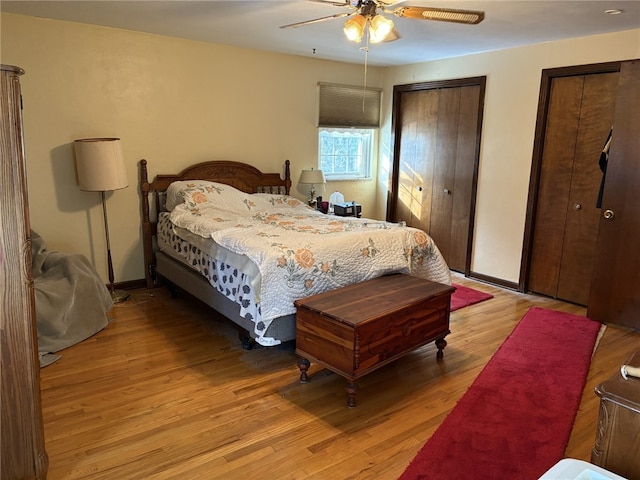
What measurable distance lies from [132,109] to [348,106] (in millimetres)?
2497

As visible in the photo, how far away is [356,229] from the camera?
11.7ft

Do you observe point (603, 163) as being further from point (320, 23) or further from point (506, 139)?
point (320, 23)

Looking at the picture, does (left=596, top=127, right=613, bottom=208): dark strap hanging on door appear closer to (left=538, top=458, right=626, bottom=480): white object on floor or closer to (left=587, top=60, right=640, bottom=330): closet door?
(left=587, top=60, right=640, bottom=330): closet door

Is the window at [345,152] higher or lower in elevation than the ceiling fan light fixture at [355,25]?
lower

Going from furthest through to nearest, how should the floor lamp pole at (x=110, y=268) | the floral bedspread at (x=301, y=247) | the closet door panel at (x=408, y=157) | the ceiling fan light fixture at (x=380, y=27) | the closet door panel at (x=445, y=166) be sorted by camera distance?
1. the closet door panel at (x=408, y=157)
2. the closet door panel at (x=445, y=166)
3. the floor lamp pole at (x=110, y=268)
4. the floral bedspread at (x=301, y=247)
5. the ceiling fan light fixture at (x=380, y=27)

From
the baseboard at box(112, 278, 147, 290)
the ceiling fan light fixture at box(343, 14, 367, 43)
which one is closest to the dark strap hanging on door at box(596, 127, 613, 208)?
the ceiling fan light fixture at box(343, 14, 367, 43)

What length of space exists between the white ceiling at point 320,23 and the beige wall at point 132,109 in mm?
178

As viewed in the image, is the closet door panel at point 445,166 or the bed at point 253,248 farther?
the closet door panel at point 445,166

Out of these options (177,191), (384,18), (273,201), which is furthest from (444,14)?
(177,191)

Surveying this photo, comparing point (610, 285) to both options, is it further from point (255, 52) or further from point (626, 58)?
point (255, 52)

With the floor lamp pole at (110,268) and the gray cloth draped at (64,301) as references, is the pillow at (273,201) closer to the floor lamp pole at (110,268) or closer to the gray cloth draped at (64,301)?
the floor lamp pole at (110,268)

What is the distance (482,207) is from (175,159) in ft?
10.2

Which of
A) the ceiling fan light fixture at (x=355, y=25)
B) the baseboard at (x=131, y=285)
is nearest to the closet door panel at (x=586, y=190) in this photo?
the ceiling fan light fixture at (x=355, y=25)

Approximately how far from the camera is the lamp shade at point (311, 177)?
17.0ft
